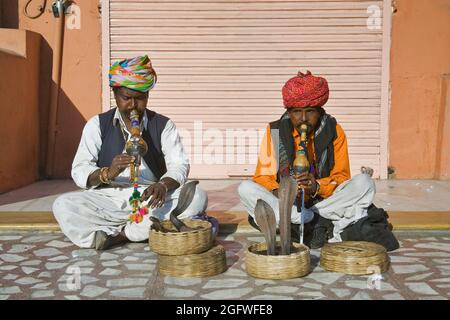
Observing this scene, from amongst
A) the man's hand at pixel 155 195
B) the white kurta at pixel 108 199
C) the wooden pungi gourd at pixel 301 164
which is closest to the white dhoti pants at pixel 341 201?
the wooden pungi gourd at pixel 301 164

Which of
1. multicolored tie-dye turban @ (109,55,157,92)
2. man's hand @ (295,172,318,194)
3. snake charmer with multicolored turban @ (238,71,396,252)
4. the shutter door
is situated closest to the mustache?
snake charmer with multicolored turban @ (238,71,396,252)

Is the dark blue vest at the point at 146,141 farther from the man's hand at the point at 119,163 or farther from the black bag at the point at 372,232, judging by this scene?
the black bag at the point at 372,232

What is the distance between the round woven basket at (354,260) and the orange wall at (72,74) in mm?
4771

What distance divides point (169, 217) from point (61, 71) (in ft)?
13.9

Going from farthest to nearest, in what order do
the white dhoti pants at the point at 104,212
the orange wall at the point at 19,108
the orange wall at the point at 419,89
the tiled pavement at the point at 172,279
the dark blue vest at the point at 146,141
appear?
the orange wall at the point at 419,89
the orange wall at the point at 19,108
the dark blue vest at the point at 146,141
the white dhoti pants at the point at 104,212
the tiled pavement at the point at 172,279

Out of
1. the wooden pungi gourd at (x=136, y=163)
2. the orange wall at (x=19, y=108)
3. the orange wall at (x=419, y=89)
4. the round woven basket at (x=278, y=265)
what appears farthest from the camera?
the orange wall at (x=419, y=89)

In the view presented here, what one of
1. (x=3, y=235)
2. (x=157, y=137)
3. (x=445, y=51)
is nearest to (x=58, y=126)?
(x=3, y=235)

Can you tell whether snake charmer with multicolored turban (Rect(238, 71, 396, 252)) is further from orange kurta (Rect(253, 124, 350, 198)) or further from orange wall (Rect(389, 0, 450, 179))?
orange wall (Rect(389, 0, 450, 179))

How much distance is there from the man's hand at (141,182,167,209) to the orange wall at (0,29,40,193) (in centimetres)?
328

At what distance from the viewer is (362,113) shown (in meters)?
7.61

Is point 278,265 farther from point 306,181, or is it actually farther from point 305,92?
point 305,92

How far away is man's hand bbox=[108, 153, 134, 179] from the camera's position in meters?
3.81

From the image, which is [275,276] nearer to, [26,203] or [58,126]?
[26,203]

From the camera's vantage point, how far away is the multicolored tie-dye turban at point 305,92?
12.8 ft
